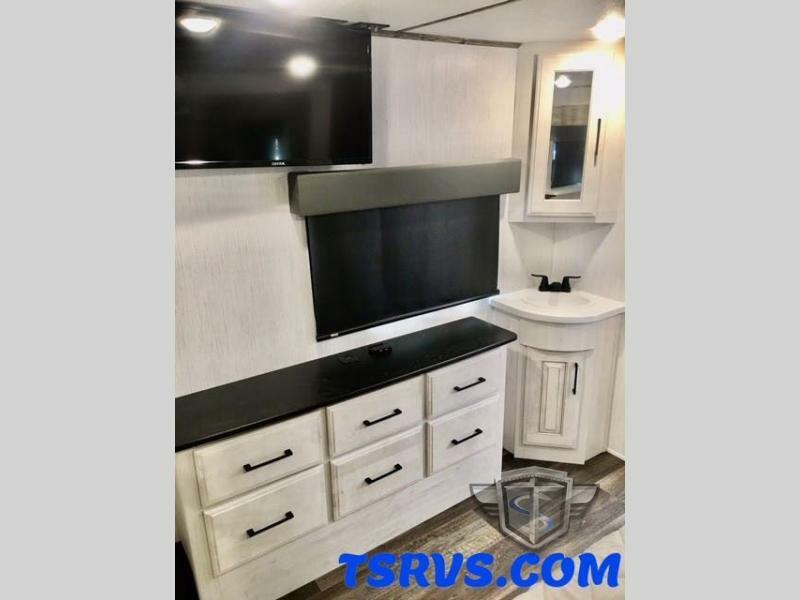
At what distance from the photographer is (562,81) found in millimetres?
2424

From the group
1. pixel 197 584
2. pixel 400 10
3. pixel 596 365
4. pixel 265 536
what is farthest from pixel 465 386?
pixel 400 10

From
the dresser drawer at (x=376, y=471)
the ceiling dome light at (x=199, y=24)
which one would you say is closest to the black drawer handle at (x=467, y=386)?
the dresser drawer at (x=376, y=471)

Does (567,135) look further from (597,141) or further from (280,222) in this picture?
(280,222)

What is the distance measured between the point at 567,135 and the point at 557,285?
78cm

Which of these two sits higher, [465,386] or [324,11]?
[324,11]

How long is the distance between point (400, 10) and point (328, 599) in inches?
85.5

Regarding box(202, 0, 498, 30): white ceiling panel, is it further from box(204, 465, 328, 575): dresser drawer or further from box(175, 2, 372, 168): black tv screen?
box(204, 465, 328, 575): dresser drawer

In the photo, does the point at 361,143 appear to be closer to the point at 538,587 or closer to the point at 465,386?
the point at 465,386

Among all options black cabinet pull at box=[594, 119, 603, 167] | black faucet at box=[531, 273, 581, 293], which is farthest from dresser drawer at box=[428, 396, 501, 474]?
black cabinet pull at box=[594, 119, 603, 167]

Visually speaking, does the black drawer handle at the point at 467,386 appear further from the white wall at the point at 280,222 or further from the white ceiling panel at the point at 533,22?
the white ceiling panel at the point at 533,22

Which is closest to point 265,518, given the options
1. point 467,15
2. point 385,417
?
point 385,417

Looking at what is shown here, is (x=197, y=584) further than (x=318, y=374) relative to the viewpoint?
No

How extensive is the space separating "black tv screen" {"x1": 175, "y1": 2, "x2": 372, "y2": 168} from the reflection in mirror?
1.02m

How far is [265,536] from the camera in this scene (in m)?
1.88
